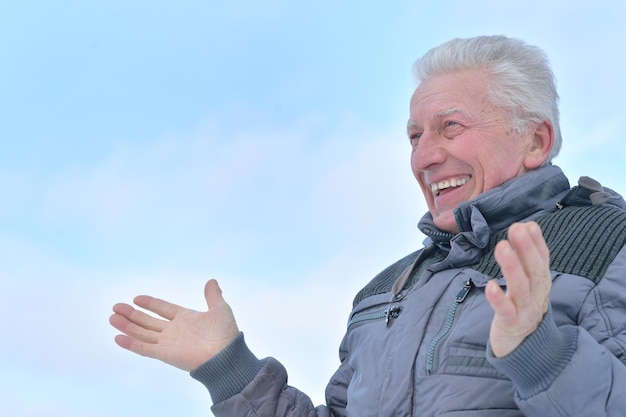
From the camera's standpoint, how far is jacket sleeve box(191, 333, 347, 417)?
2.76 metres

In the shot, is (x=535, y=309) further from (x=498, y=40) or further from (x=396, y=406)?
(x=498, y=40)

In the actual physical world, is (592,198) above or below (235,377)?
above

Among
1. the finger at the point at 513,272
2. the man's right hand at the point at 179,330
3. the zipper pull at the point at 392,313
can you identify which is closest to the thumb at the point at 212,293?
the man's right hand at the point at 179,330

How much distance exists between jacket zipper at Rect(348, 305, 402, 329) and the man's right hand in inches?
17.5

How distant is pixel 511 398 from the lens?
2.13m

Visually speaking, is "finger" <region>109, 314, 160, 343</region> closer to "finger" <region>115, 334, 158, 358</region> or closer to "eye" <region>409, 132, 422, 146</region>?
"finger" <region>115, 334, 158, 358</region>

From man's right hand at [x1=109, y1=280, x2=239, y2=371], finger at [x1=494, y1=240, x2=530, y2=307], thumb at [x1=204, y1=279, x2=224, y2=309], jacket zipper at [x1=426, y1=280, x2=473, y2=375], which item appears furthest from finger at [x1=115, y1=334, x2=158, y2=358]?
finger at [x1=494, y1=240, x2=530, y2=307]

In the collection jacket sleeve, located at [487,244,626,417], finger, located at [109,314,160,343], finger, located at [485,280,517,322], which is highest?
finger, located at [109,314,160,343]

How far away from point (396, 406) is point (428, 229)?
789 mm

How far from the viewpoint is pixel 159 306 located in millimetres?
2883

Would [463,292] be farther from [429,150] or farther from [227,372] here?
[227,372]

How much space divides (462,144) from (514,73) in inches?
12.5

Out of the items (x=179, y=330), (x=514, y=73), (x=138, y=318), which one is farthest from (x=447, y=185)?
(x=138, y=318)

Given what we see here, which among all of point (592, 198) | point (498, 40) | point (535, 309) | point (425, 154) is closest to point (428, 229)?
point (425, 154)
